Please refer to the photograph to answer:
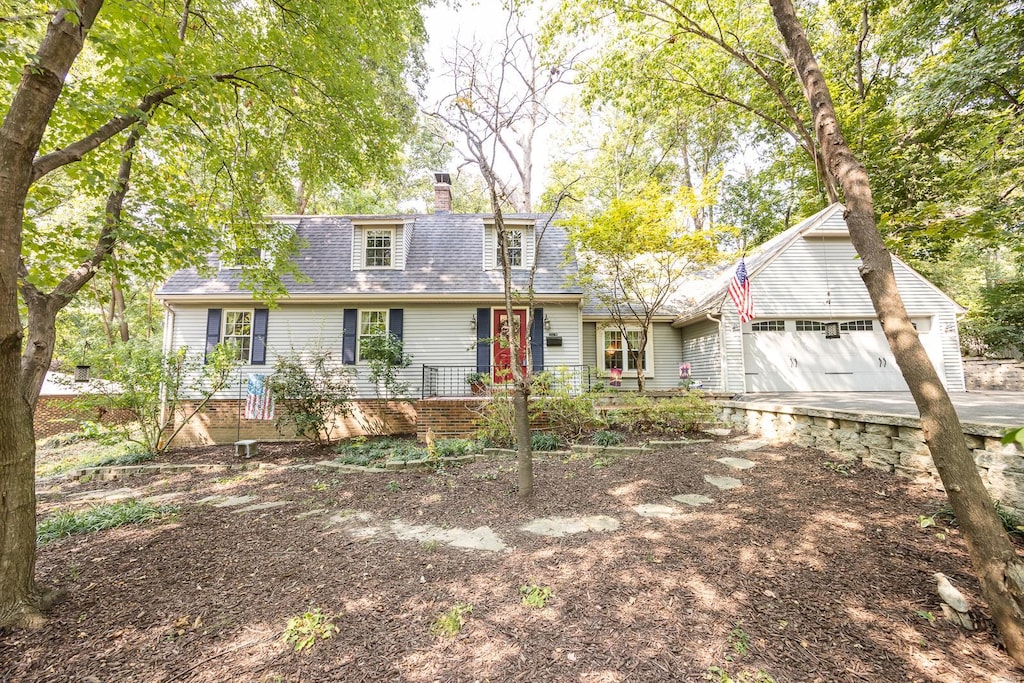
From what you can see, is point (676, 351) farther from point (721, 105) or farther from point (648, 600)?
point (648, 600)

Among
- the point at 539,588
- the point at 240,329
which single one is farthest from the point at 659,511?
the point at 240,329

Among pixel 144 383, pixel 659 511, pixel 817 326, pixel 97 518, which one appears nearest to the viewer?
pixel 659 511

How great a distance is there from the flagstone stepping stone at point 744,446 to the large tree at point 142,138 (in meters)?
6.58

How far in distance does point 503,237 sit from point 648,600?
3.24m

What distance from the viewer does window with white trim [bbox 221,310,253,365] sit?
9234 millimetres

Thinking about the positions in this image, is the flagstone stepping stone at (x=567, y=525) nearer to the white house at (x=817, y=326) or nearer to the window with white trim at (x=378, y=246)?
the white house at (x=817, y=326)

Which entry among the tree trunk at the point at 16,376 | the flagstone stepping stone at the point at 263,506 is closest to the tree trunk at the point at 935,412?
the tree trunk at the point at 16,376

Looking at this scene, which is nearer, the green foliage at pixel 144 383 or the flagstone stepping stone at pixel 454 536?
the flagstone stepping stone at pixel 454 536

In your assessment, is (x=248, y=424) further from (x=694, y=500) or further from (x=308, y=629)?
(x=694, y=500)

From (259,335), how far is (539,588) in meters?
9.23

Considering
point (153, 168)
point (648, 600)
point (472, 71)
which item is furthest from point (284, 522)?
point (153, 168)

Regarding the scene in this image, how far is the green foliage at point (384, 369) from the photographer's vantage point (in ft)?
27.6

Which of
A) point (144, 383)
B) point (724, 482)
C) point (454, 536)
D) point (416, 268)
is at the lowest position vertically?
point (454, 536)

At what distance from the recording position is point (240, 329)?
936 centimetres
